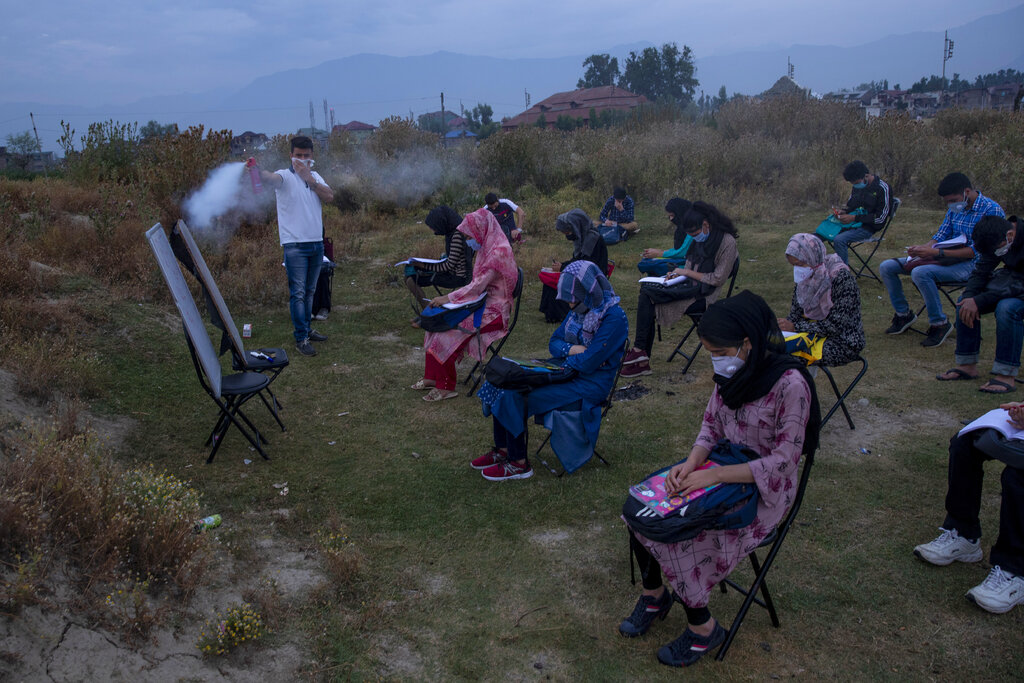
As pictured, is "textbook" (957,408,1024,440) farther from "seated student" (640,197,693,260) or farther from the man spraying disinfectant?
the man spraying disinfectant

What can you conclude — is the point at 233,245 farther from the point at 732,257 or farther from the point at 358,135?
the point at 358,135

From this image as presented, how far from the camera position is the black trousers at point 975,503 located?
3299 millimetres

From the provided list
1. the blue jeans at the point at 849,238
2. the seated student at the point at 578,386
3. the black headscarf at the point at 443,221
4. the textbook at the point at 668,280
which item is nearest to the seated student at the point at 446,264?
the black headscarf at the point at 443,221

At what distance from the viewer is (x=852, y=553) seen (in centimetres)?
382

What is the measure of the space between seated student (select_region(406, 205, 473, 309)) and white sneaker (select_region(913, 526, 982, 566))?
4.77 metres

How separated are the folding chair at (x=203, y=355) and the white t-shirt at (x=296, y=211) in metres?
2.31

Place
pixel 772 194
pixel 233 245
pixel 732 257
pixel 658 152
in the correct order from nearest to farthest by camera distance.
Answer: pixel 732 257 < pixel 233 245 < pixel 772 194 < pixel 658 152

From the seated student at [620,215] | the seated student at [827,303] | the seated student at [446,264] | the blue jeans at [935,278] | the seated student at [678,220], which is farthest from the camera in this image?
the seated student at [620,215]

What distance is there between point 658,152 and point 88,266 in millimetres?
14108

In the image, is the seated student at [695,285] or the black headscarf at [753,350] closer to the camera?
the black headscarf at [753,350]

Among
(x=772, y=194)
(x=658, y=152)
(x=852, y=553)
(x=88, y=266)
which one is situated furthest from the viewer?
(x=658, y=152)

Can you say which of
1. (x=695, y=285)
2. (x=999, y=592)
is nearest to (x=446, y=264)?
(x=695, y=285)

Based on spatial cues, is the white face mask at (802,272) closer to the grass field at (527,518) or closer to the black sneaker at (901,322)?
the grass field at (527,518)

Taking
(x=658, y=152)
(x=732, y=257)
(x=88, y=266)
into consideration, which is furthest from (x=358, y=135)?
(x=732, y=257)
